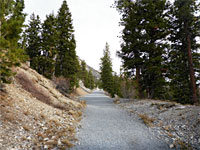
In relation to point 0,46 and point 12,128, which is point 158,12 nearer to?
point 0,46

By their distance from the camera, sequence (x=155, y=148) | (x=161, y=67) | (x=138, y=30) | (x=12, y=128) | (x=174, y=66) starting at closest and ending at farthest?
(x=155, y=148)
(x=12, y=128)
(x=161, y=67)
(x=174, y=66)
(x=138, y=30)

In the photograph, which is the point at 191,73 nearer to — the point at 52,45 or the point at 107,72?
the point at 52,45

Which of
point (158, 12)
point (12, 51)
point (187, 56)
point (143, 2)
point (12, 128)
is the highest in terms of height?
point (143, 2)

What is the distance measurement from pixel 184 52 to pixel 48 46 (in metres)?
19.1

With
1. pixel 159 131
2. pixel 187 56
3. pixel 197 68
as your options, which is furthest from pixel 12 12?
pixel 197 68

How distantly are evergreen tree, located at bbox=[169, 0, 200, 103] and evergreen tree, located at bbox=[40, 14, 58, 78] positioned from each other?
17.2m

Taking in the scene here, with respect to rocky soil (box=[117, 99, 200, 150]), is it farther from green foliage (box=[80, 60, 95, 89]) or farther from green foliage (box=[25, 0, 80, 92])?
green foliage (box=[80, 60, 95, 89])

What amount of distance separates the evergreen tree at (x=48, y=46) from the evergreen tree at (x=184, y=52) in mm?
17185

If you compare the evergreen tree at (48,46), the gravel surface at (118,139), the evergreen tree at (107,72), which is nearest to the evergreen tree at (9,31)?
the gravel surface at (118,139)

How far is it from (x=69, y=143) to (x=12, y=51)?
4.31m

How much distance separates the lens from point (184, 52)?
14.6 m

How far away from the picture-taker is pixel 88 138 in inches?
206

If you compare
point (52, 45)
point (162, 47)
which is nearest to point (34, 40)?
point (52, 45)

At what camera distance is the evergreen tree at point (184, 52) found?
12766 mm
